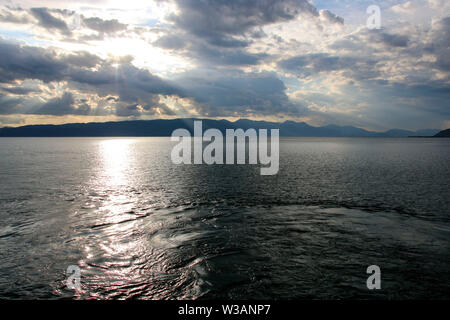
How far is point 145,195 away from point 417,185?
126 ft

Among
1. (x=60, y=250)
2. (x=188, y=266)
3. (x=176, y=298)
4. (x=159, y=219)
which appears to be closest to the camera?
(x=176, y=298)

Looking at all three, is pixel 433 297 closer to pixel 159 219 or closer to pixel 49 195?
pixel 159 219

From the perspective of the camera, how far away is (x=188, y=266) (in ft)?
49.6

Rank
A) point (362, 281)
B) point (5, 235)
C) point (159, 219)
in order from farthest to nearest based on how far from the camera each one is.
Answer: point (159, 219)
point (5, 235)
point (362, 281)

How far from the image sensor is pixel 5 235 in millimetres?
19594

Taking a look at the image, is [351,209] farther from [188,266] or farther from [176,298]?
A: [176,298]

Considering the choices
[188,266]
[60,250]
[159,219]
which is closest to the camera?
[188,266]

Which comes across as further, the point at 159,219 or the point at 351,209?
the point at 351,209

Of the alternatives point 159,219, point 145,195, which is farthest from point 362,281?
point 145,195

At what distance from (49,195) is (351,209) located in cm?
3471
